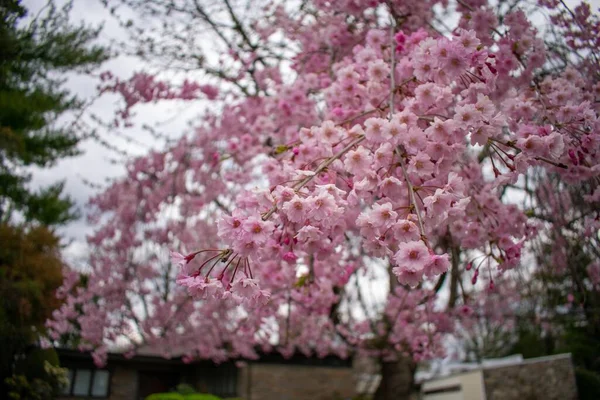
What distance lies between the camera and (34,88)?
17.1 ft

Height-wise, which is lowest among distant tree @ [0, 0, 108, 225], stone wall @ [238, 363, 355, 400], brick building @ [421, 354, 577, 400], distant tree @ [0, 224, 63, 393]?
stone wall @ [238, 363, 355, 400]

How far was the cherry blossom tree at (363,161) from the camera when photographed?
1.64m

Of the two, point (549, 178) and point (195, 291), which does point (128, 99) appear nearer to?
point (195, 291)

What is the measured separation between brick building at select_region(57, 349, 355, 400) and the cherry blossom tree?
529 cm

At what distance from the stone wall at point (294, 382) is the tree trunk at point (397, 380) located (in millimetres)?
6067

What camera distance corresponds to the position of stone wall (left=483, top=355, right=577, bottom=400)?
7.77 m

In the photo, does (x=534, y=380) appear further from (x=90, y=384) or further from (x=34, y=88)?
(x=90, y=384)

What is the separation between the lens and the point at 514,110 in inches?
90.2

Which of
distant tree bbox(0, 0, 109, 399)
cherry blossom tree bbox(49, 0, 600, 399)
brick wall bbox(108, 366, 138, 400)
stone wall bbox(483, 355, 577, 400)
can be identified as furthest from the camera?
brick wall bbox(108, 366, 138, 400)

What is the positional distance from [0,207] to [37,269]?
1769 millimetres

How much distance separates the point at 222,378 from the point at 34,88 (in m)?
9.97

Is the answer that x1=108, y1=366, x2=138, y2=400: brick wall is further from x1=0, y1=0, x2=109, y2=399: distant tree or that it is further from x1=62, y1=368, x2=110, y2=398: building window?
x1=0, y1=0, x2=109, y2=399: distant tree

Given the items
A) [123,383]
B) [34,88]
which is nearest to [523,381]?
[34,88]

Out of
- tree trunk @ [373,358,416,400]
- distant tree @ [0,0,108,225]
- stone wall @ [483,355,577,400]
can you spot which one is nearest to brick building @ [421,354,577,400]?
stone wall @ [483,355,577,400]
